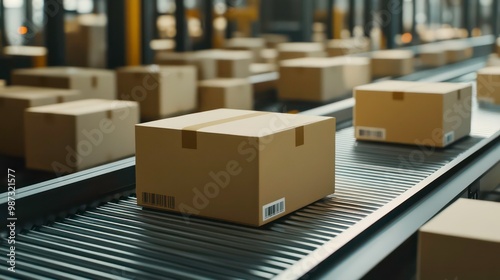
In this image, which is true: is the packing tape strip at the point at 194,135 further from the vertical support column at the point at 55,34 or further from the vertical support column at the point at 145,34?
the vertical support column at the point at 145,34

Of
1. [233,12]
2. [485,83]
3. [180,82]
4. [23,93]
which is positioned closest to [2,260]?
[23,93]

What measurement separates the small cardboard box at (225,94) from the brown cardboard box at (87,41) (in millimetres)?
2419

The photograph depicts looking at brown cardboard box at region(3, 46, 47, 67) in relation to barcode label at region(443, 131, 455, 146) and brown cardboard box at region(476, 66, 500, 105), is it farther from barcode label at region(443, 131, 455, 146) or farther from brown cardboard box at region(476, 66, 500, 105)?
barcode label at region(443, 131, 455, 146)

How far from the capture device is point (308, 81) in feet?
25.0

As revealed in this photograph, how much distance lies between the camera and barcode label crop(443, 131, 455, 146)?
156 inches

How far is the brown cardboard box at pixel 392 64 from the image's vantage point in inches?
390

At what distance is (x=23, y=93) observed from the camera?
213 inches

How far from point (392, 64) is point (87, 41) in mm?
3935

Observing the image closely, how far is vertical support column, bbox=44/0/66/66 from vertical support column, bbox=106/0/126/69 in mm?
1086

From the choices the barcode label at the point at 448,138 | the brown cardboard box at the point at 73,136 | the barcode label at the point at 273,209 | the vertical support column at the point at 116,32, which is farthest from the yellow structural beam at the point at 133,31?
the barcode label at the point at 273,209

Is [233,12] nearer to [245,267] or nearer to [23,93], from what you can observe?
[23,93]

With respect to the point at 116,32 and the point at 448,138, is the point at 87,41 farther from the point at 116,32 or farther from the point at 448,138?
the point at 448,138

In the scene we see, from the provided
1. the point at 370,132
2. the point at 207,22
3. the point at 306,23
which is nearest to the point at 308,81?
the point at 370,132

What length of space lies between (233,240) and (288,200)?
34cm
